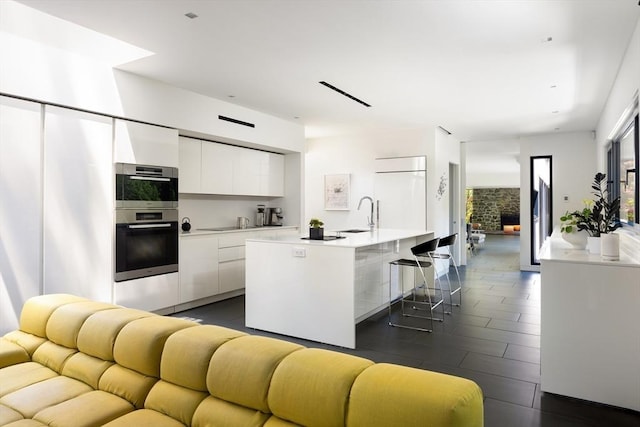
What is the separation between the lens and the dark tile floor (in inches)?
99.0

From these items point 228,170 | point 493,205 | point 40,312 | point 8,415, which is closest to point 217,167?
point 228,170

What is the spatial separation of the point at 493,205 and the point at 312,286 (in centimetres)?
1648

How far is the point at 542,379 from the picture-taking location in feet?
9.19

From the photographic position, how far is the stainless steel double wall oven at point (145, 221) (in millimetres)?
4199

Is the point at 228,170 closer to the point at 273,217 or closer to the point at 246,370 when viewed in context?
the point at 273,217

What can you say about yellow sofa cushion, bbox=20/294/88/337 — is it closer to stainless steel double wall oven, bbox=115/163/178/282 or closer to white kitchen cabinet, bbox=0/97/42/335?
white kitchen cabinet, bbox=0/97/42/335

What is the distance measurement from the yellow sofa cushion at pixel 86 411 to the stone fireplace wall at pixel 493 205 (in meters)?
→ 18.6

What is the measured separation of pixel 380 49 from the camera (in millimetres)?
3561

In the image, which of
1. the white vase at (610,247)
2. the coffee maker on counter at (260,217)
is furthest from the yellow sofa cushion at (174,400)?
the coffee maker on counter at (260,217)

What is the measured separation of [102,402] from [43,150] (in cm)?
272

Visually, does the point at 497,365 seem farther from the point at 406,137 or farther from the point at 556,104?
the point at 406,137

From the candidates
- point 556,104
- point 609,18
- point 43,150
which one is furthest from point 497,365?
point 43,150

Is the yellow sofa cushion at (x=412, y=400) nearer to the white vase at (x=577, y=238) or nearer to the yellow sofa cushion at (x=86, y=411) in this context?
the yellow sofa cushion at (x=86, y=411)

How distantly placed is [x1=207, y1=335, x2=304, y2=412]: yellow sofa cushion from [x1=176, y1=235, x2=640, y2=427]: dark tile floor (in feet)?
5.29
